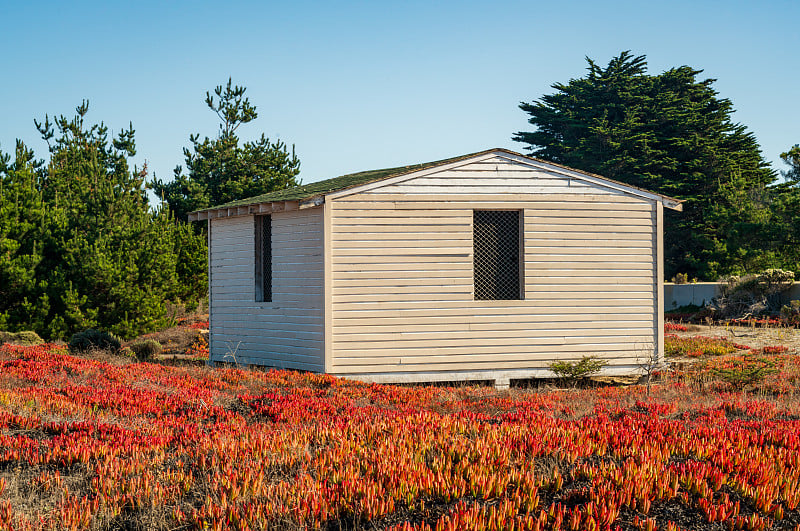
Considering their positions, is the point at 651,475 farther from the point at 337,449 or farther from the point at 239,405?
the point at 239,405

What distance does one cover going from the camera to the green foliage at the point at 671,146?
36406mm

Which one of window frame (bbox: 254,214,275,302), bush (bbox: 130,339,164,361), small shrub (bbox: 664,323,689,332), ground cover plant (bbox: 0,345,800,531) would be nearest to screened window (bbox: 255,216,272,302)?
window frame (bbox: 254,214,275,302)

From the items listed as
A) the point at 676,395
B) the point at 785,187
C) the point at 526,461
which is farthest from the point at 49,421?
the point at 785,187

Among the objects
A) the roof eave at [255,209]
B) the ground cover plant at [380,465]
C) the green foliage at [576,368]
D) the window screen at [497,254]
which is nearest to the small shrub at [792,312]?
the green foliage at [576,368]

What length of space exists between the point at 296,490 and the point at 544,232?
8580 millimetres

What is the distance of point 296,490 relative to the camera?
4.39 metres

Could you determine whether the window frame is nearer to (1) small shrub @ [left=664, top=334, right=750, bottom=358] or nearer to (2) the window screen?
(2) the window screen

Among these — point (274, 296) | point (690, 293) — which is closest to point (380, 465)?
point (274, 296)

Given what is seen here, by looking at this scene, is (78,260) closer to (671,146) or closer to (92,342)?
(92,342)

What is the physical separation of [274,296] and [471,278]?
3.56 m

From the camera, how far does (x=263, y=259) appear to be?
13211 mm

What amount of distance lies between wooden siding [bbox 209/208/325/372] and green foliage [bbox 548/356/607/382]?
3.91m

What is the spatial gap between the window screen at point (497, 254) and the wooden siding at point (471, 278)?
26cm

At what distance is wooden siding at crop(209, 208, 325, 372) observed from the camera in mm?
11773
